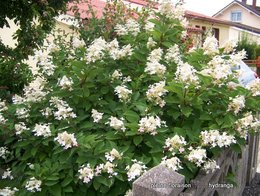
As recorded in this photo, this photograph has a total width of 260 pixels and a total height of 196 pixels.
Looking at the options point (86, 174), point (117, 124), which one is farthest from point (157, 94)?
point (86, 174)

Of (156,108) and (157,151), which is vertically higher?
(156,108)

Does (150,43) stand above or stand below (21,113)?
above

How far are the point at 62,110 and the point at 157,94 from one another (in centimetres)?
57

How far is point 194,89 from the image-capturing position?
2.15m

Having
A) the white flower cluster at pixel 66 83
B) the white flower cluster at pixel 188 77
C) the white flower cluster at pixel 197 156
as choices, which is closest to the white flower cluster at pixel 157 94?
the white flower cluster at pixel 188 77

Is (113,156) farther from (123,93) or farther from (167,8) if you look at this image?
(167,8)

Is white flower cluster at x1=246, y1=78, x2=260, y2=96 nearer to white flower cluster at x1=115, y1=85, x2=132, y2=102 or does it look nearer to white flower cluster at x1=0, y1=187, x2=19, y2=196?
white flower cluster at x1=115, y1=85, x2=132, y2=102

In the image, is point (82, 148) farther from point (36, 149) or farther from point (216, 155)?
point (216, 155)

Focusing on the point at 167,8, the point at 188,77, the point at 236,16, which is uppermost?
the point at 236,16

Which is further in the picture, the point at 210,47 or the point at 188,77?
the point at 210,47

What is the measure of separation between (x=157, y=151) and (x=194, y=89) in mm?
461

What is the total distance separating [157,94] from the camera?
2117mm

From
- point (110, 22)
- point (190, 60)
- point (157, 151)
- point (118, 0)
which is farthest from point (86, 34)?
point (157, 151)

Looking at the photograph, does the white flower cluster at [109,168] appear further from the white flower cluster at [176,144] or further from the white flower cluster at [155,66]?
the white flower cluster at [155,66]
